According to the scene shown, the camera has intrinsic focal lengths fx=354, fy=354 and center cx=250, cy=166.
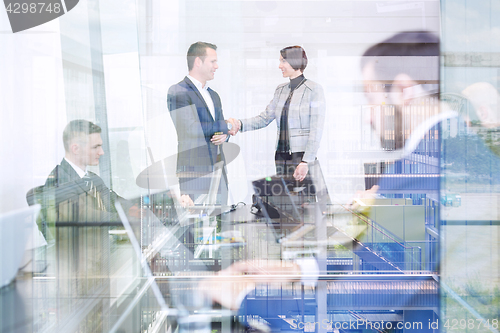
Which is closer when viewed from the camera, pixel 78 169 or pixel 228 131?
pixel 78 169

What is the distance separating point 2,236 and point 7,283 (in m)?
0.26

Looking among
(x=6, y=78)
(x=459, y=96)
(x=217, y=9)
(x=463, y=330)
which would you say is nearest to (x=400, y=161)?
(x=459, y=96)

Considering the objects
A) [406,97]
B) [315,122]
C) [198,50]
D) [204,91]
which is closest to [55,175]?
[204,91]

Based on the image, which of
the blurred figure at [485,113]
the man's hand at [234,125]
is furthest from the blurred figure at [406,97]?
the man's hand at [234,125]

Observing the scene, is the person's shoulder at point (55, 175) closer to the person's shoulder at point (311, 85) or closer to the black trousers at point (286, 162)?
the black trousers at point (286, 162)

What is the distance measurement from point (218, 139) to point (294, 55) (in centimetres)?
67

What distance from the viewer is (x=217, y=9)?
2.08m

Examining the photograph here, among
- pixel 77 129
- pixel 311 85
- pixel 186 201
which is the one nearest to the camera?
pixel 77 129

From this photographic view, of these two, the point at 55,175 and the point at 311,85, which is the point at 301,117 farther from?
the point at 55,175

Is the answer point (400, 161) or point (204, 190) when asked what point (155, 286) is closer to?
point (204, 190)

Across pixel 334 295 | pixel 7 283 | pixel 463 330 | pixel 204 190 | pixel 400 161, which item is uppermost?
pixel 400 161

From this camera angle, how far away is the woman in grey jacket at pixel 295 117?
2088mm

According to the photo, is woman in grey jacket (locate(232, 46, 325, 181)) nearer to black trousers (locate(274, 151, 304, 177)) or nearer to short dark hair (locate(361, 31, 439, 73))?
black trousers (locate(274, 151, 304, 177))

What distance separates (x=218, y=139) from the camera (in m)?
2.16
